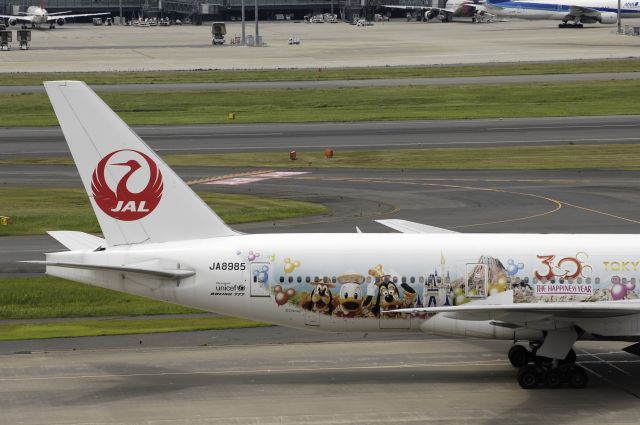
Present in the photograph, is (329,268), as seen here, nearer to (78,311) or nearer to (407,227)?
(407,227)

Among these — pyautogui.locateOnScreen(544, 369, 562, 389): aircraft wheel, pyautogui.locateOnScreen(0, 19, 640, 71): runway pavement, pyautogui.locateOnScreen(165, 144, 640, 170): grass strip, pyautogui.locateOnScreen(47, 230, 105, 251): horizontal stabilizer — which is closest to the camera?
pyautogui.locateOnScreen(544, 369, 562, 389): aircraft wheel

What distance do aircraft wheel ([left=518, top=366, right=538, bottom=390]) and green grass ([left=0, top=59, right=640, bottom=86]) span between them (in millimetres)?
104943

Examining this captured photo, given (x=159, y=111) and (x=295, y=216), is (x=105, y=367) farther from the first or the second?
(x=159, y=111)

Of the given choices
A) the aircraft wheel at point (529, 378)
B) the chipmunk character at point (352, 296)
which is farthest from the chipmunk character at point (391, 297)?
the aircraft wheel at point (529, 378)

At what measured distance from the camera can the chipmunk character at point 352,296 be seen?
3262cm

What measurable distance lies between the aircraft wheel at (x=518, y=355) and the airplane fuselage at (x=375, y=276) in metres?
2.12

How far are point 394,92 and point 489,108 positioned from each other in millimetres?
14555

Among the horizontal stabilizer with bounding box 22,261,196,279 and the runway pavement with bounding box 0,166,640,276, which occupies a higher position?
the horizontal stabilizer with bounding box 22,261,196,279

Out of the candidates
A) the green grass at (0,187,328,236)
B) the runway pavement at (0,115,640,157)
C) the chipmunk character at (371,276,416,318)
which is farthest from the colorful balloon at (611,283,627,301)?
the runway pavement at (0,115,640,157)

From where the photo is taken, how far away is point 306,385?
33.2 m

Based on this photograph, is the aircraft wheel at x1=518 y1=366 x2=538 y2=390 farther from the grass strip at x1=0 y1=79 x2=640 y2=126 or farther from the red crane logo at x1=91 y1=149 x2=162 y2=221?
the grass strip at x1=0 y1=79 x2=640 y2=126

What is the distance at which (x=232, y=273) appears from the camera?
32938 millimetres

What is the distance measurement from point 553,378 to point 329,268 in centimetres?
711

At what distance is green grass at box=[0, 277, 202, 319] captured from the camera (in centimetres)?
4206
